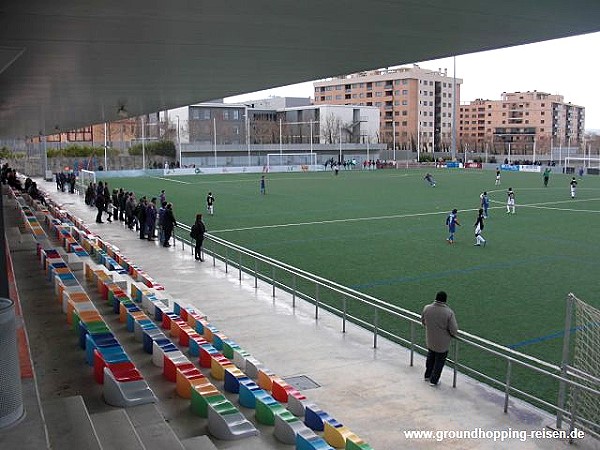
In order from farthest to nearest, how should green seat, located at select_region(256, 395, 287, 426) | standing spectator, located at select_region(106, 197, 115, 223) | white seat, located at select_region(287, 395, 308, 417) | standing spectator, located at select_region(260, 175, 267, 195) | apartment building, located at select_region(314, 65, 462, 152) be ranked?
apartment building, located at select_region(314, 65, 462, 152)
standing spectator, located at select_region(260, 175, 267, 195)
standing spectator, located at select_region(106, 197, 115, 223)
white seat, located at select_region(287, 395, 308, 417)
green seat, located at select_region(256, 395, 287, 426)

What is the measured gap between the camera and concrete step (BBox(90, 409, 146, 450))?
5.30m

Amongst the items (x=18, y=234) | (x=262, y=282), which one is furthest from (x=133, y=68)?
(x=18, y=234)

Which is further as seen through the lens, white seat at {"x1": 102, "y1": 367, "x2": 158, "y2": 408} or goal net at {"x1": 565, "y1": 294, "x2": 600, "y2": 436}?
goal net at {"x1": 565, "y1": 294, "x2": 600, "y2": 436}

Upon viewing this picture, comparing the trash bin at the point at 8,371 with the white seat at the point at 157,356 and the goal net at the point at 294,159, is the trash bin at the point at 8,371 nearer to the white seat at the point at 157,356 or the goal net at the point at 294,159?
the white seat at the point at 157,356

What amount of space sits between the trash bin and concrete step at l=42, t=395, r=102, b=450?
23.9 inches

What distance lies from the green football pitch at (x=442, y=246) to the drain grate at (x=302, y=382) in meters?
4.13

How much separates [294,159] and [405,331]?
240 ft

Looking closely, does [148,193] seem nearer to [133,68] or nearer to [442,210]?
[442,210]

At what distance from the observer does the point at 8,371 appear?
4.54 m

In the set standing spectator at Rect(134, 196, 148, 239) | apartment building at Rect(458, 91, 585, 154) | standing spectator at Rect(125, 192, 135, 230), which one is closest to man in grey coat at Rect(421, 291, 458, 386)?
standing spectator at Rect(134, 196, 148, 239)

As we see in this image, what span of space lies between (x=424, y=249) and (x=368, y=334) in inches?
385

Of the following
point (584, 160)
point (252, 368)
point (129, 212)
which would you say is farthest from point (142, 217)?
point (584, 160)

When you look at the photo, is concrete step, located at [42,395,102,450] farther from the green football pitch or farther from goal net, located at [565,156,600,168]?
goal net, located at [565,156,600,168]

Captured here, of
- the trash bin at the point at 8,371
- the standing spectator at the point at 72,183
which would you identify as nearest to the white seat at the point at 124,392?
the trash bin at the point at 8,371
